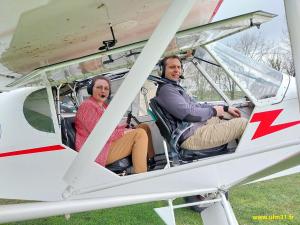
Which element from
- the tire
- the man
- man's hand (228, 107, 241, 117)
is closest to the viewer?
the man

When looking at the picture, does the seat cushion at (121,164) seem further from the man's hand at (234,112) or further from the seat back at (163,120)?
the man's hand at (234,112)

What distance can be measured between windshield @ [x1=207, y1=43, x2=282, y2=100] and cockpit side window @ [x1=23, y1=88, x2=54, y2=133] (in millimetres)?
1499

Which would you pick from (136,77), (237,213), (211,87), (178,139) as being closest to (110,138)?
(178,139)

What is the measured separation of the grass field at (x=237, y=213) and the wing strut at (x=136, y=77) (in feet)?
9.27

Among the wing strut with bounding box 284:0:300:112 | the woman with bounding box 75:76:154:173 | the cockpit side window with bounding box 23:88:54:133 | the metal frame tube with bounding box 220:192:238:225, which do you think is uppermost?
the cockpit side window with bounding box 23:88:54:133

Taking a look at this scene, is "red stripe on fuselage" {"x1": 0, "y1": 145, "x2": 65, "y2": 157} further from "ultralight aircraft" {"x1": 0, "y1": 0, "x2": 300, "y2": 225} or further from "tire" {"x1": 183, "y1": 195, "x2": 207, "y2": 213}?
"tire" {"x1": 183, "y1": 195, "x2": 207, "y2": 213}

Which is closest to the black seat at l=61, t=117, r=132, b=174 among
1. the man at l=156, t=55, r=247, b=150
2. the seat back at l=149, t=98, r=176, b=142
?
the seat back at l=149, t=98, r=176, b=142

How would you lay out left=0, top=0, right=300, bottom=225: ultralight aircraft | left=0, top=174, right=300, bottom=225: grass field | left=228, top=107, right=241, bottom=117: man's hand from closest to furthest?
left=0, top=0, right=300, bottom=225: ultralight aircraft < left=228, top=107, right=241, bottom=117: man's hand < left=0, top=174, right=300, bottom=225: grass field

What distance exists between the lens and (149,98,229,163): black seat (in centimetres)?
304

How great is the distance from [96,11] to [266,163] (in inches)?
66.5

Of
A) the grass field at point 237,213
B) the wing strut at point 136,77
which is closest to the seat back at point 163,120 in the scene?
the wing strut at point 136,77

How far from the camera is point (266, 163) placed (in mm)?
3051

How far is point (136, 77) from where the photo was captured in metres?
2.00

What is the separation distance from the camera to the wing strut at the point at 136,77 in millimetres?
1948
